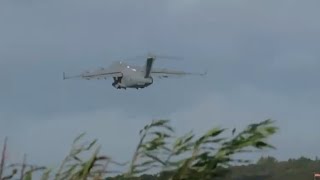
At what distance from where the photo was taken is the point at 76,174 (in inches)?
695

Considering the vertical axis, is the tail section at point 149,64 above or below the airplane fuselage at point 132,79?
above

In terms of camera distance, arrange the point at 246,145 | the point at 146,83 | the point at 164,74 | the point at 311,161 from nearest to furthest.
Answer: the point at 246,145
the point at 146,83
the point at 164,74
the point at 311,161

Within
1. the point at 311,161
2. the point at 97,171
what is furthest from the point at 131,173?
the point at 311,161

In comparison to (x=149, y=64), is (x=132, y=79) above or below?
below

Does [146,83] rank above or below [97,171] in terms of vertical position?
above

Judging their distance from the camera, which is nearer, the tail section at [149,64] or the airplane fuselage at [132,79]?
the airplane fuselage at [132,79]

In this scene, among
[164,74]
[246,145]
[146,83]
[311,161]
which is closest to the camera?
[246,145]

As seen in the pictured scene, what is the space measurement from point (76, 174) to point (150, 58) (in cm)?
10322

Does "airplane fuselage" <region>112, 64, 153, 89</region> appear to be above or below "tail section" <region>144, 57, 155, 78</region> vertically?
below

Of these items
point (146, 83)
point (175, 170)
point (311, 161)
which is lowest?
point (175, 170)

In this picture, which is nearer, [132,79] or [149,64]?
[132,79]

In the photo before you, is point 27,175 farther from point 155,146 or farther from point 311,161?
point 311,161

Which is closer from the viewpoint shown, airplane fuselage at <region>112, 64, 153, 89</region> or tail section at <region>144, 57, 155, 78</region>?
airplane fuselage at <region>112, 64, 153, 89</region>

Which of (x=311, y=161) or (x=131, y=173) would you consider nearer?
(x=131, y=173)
